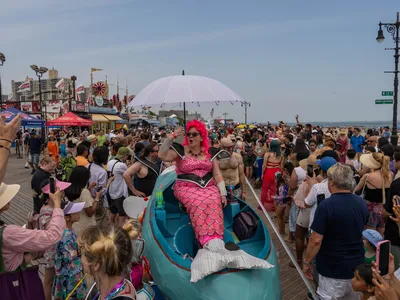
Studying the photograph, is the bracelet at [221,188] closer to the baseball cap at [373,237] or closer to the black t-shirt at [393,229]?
the baseball cap at [373,237]

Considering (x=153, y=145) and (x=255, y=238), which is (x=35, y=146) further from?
(x=255, y=238)

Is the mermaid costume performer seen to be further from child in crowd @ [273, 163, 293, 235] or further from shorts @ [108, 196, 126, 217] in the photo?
child in crowd @ [273, 163, 293, 235]

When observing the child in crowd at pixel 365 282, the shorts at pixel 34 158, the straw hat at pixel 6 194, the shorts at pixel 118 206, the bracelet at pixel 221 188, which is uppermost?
the straw hat at pixel 6 194

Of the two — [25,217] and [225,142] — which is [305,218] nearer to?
[225,142]

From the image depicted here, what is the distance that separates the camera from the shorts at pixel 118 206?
19.8ft

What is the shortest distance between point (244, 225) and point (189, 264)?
3.88ft

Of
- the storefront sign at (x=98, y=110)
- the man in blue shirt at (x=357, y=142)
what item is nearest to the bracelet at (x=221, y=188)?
the man in blue shirt at (x=357, y=142)

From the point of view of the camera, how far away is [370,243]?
3008 millimetres

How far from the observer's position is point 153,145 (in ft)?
19.2

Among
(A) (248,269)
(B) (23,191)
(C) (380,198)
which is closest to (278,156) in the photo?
(C) (380,198)

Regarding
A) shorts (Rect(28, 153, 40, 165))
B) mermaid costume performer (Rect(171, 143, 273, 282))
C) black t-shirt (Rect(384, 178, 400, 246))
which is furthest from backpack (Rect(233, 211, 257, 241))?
shorts (Rect(28, 153, 40, 165))

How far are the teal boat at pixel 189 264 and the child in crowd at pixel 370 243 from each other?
0.84 m

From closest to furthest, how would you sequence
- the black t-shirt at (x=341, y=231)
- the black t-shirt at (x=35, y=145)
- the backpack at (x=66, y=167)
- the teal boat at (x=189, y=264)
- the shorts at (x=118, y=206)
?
the teal boat at (x=189, y=264)
the black t-shirt at (x=341, y=231)
the shorts at (x=118, y=206)
the backpack at (x=66, y=167)
the black t-shirt at (x=35, y=145)

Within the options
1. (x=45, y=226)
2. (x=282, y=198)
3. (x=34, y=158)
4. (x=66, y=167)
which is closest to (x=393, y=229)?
(x=282, y=198)
